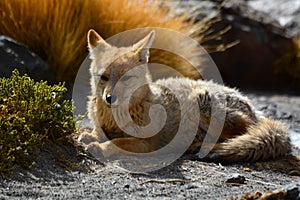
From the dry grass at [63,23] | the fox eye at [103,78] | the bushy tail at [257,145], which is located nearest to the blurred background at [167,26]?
the dry grass at [63,23]

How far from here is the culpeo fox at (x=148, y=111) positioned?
16.9ft

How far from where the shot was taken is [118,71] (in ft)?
16.9

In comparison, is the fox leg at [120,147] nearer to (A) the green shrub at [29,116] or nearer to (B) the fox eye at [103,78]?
(A) the green shrub at [29,116]

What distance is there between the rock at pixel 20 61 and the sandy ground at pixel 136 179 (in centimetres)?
178

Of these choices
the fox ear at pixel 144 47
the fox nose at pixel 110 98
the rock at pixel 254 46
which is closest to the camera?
the fox nose at pixel 110 98

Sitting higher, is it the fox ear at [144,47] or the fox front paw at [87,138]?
the fox ear at [144,47]

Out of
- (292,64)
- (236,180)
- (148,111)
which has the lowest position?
(236,180)

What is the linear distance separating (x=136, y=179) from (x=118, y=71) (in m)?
1.05

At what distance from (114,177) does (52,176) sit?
47 cm

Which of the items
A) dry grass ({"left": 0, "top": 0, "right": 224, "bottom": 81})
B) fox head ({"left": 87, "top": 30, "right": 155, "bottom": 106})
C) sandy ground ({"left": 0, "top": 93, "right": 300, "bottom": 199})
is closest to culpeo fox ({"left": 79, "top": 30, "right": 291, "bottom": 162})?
fox head ({"left": 87, "top": 30, "right": 155, "bottom": 106})

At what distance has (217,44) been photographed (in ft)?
30.7

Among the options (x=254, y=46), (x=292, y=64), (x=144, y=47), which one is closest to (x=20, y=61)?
(x=144, y=47)

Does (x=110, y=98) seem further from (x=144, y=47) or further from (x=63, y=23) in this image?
(x=63, y=23)

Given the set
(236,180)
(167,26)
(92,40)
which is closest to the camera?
(236,180)
